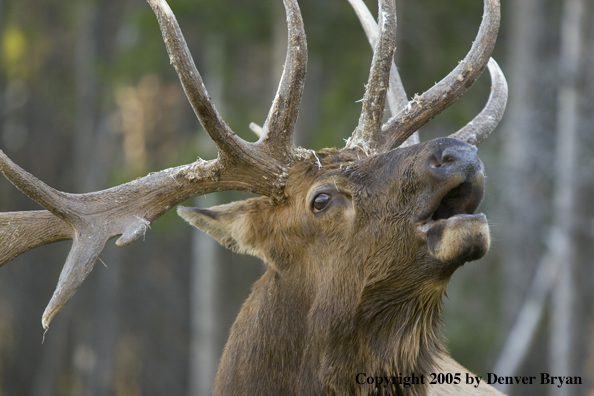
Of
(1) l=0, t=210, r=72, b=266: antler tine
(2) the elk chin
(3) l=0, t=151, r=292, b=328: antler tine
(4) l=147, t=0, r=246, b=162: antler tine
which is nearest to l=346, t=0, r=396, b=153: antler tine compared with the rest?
(3) l=0, t=151, r=292, b=328: antler tine

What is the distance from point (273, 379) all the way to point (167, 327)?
21760 millimetres

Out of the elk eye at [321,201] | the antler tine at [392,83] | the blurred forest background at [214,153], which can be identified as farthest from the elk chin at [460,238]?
the antler tine at [392,83]

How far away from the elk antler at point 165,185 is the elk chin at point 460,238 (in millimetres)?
1111

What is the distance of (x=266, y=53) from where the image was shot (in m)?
22.0

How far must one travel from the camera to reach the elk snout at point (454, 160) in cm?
349

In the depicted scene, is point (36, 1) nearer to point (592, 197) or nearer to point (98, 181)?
point (98, 181)

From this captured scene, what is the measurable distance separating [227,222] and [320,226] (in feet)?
Result: 2.32

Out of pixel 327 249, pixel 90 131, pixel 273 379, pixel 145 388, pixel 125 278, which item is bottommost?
pixel 273 379

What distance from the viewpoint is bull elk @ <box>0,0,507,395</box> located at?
3.65 meters

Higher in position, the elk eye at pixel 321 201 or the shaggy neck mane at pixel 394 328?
the elk eye at pixel 321 201

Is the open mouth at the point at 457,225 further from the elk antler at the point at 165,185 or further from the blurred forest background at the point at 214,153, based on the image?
the elk antler at the point at 165,185

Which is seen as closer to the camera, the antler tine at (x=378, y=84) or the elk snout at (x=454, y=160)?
the elk snout at (x=454, y=160)

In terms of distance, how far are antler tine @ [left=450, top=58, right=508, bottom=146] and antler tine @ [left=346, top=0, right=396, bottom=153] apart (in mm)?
586

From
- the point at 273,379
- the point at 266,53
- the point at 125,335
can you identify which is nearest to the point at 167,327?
the point at 125,335
